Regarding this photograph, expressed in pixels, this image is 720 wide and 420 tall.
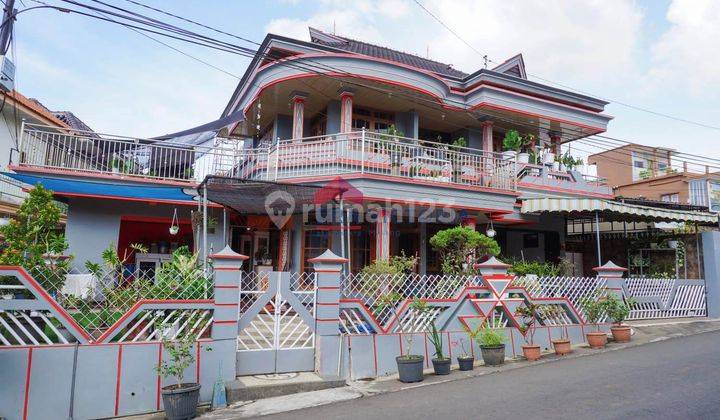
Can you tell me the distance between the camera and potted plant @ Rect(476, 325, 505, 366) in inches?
292

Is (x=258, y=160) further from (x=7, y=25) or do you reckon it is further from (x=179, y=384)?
(x=179, y=384)

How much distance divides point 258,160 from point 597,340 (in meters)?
8.22

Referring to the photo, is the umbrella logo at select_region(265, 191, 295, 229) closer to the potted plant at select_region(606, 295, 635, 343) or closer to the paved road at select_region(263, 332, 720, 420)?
the paved road at select_region(263, 332, 720, 420)

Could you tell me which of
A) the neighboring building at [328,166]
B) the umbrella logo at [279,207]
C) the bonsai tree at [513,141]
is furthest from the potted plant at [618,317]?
the umbrella logo at [279,207]

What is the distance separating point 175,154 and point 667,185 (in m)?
27.1

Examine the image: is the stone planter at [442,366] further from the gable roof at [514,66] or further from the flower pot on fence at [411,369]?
the gable roof at [514,66]

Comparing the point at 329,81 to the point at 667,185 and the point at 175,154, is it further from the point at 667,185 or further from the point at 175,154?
the point at 667,185

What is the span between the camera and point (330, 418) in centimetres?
510

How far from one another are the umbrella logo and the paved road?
4.71m

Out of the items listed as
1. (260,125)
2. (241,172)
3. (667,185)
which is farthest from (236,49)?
(667,185)

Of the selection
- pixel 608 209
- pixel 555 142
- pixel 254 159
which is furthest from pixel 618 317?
pixel 254 159

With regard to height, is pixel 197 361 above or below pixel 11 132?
below

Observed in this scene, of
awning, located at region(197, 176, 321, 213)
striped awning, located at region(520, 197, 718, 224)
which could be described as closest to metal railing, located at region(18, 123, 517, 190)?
awning, located at region(197, 176, 321, 213)

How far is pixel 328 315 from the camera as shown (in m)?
6.68
